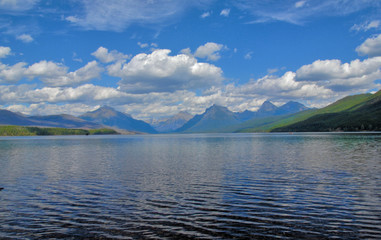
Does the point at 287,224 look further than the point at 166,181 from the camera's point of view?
No

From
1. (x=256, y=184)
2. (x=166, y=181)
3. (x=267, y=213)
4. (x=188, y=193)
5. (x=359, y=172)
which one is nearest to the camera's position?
(x=267, y=213)

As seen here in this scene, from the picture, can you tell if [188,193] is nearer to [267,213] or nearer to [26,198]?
[267,213]

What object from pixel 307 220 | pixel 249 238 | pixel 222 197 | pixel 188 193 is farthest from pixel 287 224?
pixel 188 193

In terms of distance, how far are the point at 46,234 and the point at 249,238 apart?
1530cm

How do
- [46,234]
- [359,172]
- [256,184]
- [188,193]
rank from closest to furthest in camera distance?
[46,234], [188,193], [256,184], [359,172]

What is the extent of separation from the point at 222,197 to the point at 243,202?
3.17m

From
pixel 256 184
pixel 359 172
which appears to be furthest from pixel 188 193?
pixel 359 172

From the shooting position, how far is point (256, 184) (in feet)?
129

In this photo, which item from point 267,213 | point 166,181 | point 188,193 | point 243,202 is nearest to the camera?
point 267,213

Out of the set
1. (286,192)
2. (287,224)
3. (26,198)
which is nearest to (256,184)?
(286,192)

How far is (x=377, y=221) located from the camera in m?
22.4

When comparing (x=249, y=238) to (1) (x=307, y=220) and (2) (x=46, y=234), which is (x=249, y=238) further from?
(2) (x=46, y=234)

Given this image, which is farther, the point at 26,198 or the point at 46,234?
the point at 26,198

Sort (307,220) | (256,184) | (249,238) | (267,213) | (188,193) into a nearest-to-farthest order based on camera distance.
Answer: (249,238) → (307,220) → (267,213) → (188,193) → (256,184)
